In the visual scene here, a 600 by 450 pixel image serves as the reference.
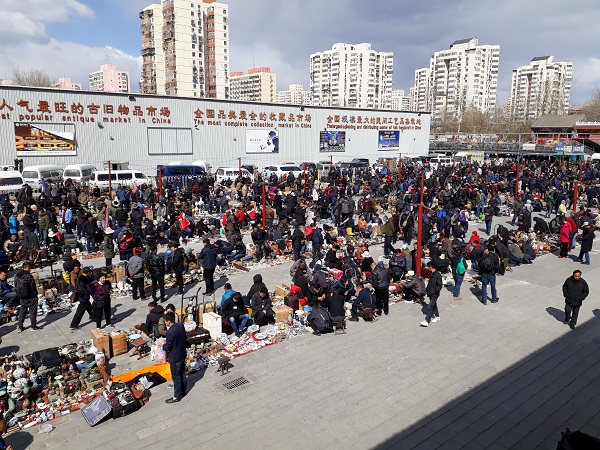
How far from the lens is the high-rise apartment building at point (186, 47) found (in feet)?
313

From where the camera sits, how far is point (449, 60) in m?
132

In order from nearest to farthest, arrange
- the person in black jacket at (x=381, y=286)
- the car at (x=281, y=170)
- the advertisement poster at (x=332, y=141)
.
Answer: the person in black jacket at (x=381, y=286)
the car at (x=281, y=170)
the advertisement poster at (x=332, y=141)

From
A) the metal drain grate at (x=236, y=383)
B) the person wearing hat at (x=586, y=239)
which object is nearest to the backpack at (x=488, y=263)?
the person wearing hat at (x=586, y=239)

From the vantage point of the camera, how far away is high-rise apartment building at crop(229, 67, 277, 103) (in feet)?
479

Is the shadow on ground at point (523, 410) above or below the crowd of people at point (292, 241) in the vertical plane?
below

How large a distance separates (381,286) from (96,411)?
6394 mm

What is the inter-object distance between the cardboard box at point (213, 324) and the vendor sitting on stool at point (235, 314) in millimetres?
216

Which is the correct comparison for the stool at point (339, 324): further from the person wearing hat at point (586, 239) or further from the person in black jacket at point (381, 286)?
the person wearing hat at point (586, 239)

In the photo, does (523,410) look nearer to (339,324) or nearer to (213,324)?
(339,324)

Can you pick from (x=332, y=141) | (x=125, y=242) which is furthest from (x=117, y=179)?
(x=332, y=141)

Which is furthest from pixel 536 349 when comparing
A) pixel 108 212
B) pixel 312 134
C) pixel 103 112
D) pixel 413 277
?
pixel 312 134

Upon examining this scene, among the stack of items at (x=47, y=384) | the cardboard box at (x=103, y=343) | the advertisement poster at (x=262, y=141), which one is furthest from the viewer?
the advertisement poster at (x=262, y=141)

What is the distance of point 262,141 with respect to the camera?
4222cm

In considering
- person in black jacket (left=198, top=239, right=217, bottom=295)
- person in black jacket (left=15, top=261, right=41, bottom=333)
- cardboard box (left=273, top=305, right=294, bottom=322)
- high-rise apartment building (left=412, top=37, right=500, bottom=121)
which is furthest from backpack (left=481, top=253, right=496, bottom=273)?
high-rise apartment building (left=412, top=37, right=500, bottom=121)
